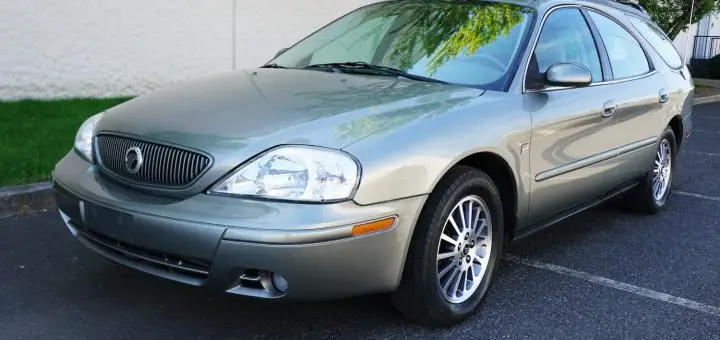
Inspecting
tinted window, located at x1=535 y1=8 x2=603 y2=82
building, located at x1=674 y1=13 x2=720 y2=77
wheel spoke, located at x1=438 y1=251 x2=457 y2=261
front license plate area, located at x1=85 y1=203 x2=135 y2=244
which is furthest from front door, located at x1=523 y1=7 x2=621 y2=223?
building, located at x1=674 y1=13 x2=720 y2=77

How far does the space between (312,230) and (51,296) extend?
161 centimetres

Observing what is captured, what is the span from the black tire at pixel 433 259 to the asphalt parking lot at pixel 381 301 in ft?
0.30

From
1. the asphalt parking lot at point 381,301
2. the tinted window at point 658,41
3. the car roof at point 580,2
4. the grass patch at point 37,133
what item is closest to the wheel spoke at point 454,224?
the asphalt parking lot at point 381,301

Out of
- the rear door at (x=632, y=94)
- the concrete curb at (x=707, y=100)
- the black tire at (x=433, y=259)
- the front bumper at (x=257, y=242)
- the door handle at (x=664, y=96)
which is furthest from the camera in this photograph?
the concrete curb at (x=707, y=100)

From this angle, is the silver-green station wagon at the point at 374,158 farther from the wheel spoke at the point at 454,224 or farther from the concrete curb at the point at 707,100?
the concrete curb at the point at 707,100

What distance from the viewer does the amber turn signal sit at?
105 inches

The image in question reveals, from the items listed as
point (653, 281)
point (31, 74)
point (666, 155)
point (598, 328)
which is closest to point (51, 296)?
point (598, 328)

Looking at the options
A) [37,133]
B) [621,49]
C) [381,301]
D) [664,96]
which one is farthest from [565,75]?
[37,133]

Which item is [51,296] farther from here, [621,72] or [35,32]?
[35,32]

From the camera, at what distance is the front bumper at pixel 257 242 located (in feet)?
8.45

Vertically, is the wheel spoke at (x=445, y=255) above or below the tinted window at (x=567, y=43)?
below

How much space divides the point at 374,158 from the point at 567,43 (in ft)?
6.70

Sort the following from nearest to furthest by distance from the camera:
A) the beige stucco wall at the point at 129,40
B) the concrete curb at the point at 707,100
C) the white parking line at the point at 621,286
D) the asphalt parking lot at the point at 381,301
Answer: the asphalt parking lot at the point at 381,301
the white parking line at the point at 621,286
the beige stucco wall at the point at 129,40
the concrete curb at the point at 707,100

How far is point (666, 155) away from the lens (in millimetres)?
5613
